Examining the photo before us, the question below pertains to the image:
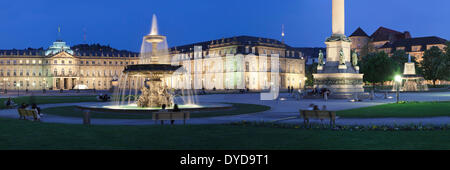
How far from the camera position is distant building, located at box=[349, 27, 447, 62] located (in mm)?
125500

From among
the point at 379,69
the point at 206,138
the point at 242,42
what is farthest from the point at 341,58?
the point at 242,42

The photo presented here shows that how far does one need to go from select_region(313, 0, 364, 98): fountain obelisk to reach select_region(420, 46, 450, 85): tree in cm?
4681

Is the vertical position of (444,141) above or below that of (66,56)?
below

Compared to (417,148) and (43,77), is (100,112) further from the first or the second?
(43,77)

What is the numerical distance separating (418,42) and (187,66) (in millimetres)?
75261

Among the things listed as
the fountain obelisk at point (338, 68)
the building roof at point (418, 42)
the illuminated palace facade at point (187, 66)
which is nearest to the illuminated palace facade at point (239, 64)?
the illuminated palace facade at point (187, 66)

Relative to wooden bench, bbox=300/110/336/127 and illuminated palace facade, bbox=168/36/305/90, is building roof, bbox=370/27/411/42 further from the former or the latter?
wooden bench, bbox=300/110/336/127

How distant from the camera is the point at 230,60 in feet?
347

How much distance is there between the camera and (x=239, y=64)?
339ft

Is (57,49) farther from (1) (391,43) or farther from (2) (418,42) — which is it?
(2) (418,42)

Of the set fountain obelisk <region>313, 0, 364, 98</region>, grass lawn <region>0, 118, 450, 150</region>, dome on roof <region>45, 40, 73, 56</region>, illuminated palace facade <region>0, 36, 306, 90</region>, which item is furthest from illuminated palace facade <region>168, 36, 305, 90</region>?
grass lawn <region>0, 118, 450, 150</region>

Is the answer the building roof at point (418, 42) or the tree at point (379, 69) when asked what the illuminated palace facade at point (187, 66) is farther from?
the building roof at point (418, 42)
